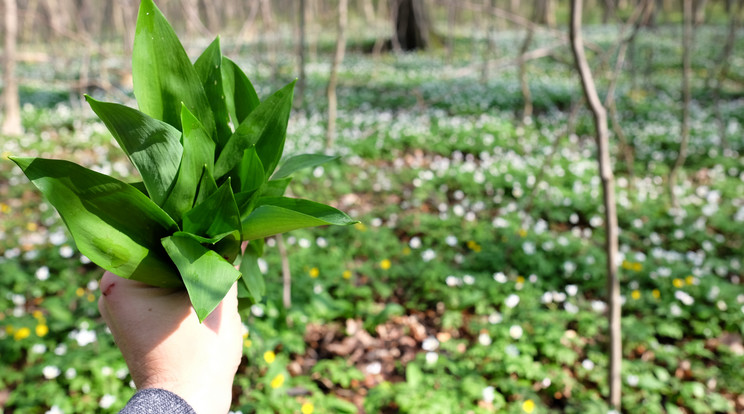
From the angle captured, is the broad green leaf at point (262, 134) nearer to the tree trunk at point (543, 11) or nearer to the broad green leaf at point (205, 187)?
the broad green leaf at point (205, 187)

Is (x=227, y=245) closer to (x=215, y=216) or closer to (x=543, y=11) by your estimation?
(x=215, y=216)

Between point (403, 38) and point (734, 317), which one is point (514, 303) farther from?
point (403, 38)

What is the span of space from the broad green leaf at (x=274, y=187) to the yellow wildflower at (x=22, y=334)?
202 centimetres

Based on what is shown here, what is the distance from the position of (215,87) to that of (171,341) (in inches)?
17.0

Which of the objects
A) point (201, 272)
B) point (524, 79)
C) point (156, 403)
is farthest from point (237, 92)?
point (524, 79)

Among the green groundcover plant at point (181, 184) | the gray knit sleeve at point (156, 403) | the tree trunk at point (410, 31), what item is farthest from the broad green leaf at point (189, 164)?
the tree trunk at point (410, 31)

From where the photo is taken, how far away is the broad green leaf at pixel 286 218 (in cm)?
71

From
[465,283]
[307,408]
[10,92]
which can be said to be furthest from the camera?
[10,92]

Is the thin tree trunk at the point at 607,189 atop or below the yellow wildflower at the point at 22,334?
atop

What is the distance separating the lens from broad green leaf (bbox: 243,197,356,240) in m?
0.71

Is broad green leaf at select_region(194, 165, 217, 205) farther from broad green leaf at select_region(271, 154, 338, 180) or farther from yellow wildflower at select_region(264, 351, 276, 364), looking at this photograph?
yellow wildflower at select_region(264, 351, 276, 364)

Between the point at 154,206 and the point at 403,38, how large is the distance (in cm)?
1582

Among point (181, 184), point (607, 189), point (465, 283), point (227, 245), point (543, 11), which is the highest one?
point (543, 11)

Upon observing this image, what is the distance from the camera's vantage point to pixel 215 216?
0.73 m
